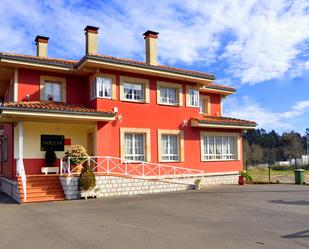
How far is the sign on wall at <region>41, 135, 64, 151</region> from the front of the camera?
17.9 m

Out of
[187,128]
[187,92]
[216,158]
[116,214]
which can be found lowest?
[116,214]

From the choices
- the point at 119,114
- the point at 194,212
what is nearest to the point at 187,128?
the point at 119,114

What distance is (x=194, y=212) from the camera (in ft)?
35.3

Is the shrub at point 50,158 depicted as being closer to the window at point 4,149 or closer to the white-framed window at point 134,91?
the window at point 4,149

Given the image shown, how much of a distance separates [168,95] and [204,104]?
5.04 meters

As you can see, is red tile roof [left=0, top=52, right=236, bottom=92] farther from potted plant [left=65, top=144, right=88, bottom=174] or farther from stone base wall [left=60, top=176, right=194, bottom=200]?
stone base wall [left=60, top=176, right=194, bottom=200]

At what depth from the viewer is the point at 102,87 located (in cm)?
1784

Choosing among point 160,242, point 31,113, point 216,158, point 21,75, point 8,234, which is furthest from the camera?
point 216,158

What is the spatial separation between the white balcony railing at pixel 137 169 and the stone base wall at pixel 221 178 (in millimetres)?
749

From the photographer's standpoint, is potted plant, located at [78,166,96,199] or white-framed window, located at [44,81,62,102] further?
white-framed window, located at [44,81,62,102]

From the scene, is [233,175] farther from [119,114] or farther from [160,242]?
[160,242]

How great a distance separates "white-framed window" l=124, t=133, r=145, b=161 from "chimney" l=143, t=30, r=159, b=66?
15.1 ft

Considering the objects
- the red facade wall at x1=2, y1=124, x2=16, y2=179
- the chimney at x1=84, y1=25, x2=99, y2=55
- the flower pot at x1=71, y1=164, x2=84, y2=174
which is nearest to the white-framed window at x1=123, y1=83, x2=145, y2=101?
the chimney at x1=84, y1=25, x2=99, y2=55

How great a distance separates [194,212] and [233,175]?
473 inches
